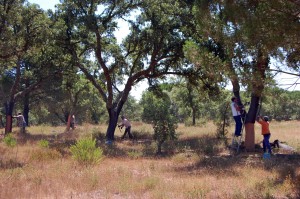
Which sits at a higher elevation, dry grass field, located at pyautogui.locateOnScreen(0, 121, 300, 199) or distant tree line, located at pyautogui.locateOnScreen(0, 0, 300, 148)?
distant tree line, located at pyautogui.locateOnScreen(0, 0, 300, 148)

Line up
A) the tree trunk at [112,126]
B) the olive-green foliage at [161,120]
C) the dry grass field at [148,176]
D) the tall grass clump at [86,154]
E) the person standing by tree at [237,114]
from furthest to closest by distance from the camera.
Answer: the tree trunk at [112,126], the olive-green foliage at [161,120], the person standing by tree at [237,114], the tall grass clump at [86,154], the dry grass field at [148,176]

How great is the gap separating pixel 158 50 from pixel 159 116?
4741 mm

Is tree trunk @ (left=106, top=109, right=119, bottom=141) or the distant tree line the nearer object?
the distant tree line

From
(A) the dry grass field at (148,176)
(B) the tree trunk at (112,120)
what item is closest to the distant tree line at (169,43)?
(B) the tree trunk at (112,120)

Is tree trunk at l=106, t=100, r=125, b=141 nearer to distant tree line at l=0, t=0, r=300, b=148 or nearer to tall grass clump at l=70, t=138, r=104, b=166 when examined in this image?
distant tree line at l=0, t=0, r=300, b=148

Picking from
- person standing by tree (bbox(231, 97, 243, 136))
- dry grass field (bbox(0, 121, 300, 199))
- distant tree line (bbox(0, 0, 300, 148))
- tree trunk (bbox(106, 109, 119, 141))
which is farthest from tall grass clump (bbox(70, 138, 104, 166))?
tree trunk (bbox(106, 109, 119, 141))

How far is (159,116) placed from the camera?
14.6m

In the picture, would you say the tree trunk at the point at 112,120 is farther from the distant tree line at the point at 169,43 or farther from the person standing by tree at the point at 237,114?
the person standing by tree at the point at 237,114

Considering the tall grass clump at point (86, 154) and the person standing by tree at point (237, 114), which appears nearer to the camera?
the tall grass clump at point (86, 154)

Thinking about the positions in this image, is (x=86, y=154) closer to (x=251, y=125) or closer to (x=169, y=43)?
(x=251, y=125)

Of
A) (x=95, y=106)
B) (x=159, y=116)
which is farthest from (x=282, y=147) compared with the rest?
(x=95, y=106)

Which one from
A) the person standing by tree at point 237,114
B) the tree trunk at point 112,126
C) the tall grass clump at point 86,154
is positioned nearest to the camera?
the tall grass clump at point 86,154

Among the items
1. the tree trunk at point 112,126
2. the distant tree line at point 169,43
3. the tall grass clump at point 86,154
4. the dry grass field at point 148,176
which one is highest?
the distant tree line at point 169,43

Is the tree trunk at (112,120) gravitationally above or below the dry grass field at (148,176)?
above
